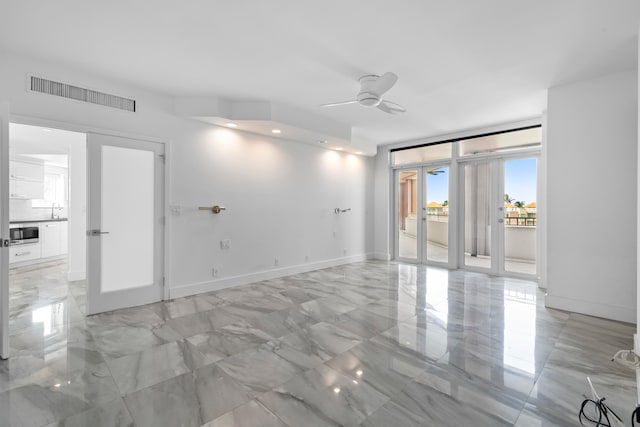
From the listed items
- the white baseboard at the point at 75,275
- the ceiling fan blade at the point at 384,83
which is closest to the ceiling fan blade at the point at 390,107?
the ceiling fan blade at the point at 384,83

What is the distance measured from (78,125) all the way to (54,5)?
4.86ft

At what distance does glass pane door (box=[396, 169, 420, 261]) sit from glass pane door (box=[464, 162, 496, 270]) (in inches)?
44.4

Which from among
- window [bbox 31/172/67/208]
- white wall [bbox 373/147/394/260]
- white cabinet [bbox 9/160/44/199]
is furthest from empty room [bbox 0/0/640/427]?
window [bbox 31/172/67/208]

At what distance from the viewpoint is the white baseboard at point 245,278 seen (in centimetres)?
438

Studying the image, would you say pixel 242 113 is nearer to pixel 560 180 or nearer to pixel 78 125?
pixel 78 125

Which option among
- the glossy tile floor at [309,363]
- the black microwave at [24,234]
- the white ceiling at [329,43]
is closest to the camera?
the glossy tile floor at [309,363]

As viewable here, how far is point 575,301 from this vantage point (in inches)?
148

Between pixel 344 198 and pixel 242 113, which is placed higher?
pixel 242 113

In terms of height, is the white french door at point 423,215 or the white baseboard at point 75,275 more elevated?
the white french door at point 423,215

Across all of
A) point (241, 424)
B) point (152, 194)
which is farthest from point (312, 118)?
point (241, 424)

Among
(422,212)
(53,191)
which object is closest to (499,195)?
(422,212)

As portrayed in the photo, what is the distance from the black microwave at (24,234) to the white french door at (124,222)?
4224 mm

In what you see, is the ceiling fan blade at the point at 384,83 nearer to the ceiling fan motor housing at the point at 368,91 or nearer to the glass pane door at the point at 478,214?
the ceiling fan motor housing at the point at 368,91

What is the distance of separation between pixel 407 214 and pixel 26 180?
9.12 m
